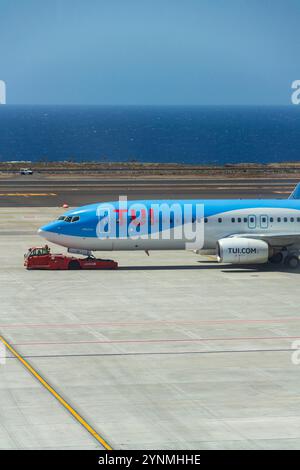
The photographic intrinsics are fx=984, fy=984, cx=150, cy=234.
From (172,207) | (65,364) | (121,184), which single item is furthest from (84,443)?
(121,184)

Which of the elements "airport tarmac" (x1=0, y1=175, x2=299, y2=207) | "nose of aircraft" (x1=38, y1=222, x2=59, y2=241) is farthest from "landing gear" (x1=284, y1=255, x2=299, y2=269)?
"airport tarmac" (x1=0, y1=175, x2=299, y2=207)

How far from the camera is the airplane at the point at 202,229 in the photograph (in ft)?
193

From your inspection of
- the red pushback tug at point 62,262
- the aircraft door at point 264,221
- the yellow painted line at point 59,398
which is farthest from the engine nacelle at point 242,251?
the yellow painted line at point 59,398

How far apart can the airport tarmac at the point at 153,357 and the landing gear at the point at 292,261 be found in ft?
5.55

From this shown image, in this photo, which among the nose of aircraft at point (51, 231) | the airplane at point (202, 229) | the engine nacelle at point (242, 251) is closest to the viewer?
the engine nacelle at point (242, 251)

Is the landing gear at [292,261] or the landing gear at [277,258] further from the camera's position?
the landing gear at [277,258]

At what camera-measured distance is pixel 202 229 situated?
59531 millimetres

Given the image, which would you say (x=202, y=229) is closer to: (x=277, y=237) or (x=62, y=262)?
(x=277, y=237)

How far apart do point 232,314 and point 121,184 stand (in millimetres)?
70856

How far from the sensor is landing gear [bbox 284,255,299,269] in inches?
2379

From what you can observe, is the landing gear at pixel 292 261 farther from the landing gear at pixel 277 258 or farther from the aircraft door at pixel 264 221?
the aircraft door at pixel 264 221

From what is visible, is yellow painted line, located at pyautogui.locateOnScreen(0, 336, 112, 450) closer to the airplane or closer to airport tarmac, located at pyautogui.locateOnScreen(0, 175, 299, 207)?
the airplane

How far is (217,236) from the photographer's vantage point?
5984cm
